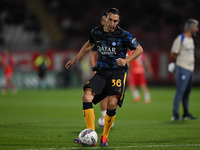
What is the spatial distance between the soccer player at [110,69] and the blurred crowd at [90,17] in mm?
27045

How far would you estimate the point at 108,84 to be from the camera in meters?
7.24

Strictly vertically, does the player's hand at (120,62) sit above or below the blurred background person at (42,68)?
above

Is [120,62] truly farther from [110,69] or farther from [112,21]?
[112,21]

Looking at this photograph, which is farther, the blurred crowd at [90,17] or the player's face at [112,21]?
the blurred crowd at [90,17]

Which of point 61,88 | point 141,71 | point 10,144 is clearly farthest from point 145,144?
point 61,88

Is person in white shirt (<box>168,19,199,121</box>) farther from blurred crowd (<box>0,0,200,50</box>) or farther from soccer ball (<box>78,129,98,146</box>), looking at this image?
blurred crowd (<box>0,0,200,50</box>)

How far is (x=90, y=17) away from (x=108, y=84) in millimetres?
31360

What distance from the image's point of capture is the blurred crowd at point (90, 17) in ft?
116

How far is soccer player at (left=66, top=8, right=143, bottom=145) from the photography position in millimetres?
7105

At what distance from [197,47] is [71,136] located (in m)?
25.6

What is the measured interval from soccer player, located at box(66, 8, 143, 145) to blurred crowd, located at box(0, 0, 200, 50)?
88.7 ft

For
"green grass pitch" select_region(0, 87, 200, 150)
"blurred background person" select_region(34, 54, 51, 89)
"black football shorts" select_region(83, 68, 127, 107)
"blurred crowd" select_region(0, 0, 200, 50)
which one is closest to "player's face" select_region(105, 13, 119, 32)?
"black football shorts" select_region(83, 68, 127, 107)

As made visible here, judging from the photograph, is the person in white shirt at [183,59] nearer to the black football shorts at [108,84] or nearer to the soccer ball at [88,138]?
the black football shorts at [108,84]

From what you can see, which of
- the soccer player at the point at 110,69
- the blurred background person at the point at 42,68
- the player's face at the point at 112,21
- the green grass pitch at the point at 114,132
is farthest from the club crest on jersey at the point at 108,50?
the blurred background person at the point at 42,68
